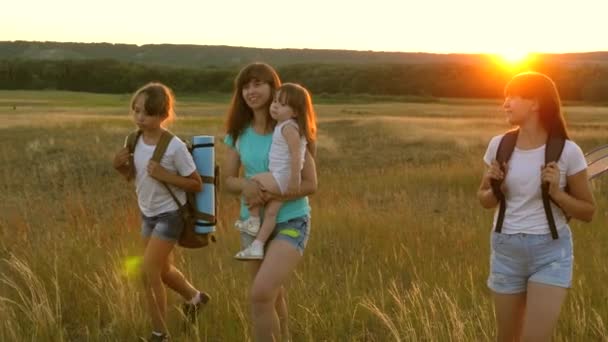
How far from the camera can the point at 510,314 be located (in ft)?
11.7

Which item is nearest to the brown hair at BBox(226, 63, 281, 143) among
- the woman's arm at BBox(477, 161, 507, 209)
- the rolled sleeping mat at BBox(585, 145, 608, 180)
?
the woman's arm at BBox(477, 161, 507, 209)

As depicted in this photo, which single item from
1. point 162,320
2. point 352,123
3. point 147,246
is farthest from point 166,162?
point 352,123

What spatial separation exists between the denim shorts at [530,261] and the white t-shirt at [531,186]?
1.7 inches

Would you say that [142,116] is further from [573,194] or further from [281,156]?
[573,194]

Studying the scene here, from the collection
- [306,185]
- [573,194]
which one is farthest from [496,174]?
[306,185]

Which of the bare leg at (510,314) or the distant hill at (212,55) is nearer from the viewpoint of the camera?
the bare leg at (510,314)

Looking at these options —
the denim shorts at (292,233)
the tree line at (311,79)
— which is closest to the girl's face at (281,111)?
the denim shorts at (292,233)

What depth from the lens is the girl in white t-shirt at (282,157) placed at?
13.0 feet

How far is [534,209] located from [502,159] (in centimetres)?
26

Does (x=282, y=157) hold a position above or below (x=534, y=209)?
above

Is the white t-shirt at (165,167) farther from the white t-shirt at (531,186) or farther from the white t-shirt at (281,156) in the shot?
the white t-shirt at (531,186)

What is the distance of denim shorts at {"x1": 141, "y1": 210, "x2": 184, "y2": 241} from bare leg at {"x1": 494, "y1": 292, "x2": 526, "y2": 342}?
188 centimetres

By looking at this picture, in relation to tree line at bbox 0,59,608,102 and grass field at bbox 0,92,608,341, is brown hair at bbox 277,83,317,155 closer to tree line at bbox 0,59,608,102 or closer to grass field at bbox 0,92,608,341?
grass field at bbox 0,92,608,341

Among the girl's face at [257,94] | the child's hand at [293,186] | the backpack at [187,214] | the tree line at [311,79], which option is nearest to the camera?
the child's hand at [293,186]
